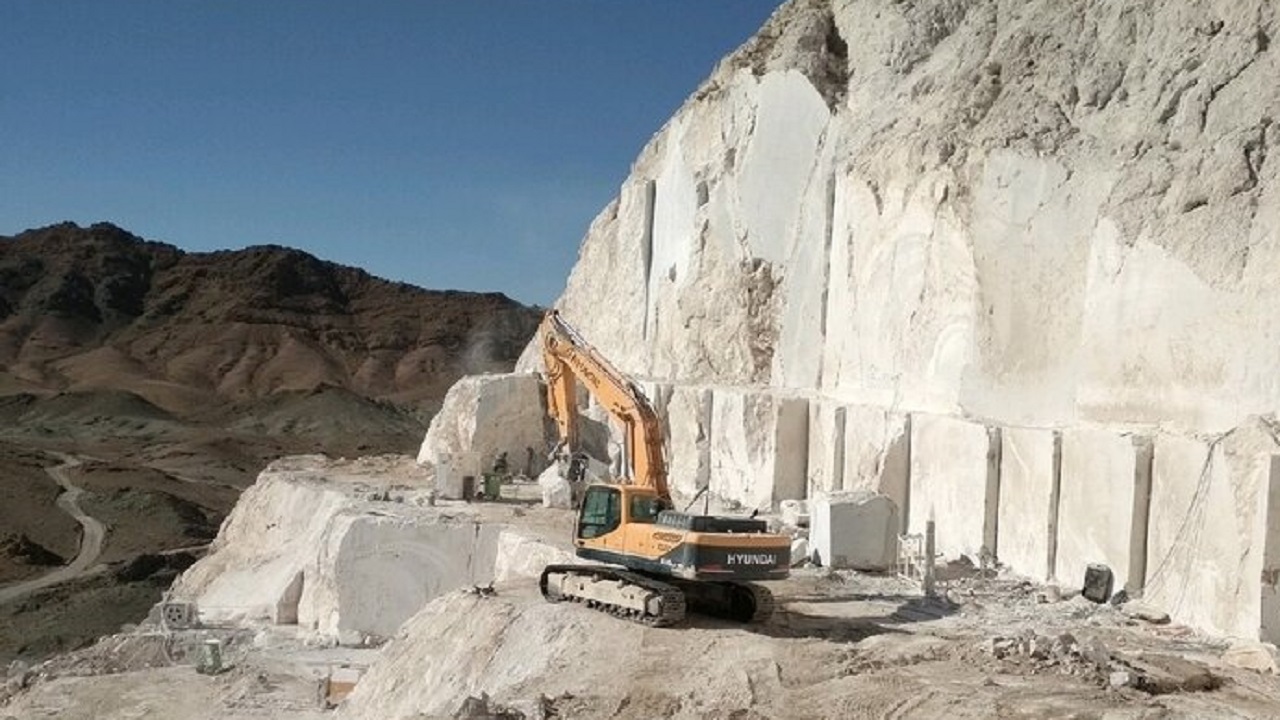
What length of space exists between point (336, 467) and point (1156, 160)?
82.8 ft

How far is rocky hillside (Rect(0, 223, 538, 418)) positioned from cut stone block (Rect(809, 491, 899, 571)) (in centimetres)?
7653

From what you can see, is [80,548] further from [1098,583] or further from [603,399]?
[1098,583]

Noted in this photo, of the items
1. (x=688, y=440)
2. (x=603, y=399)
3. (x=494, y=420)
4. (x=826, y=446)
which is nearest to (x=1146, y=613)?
(x=826, y=446)

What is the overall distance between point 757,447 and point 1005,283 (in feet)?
26.8

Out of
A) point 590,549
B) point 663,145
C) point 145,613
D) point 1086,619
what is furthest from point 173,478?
point 1086,619

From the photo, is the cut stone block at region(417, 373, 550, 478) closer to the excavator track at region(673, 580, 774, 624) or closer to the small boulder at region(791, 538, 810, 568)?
the small boulder at region(791, 538, 810, 568)

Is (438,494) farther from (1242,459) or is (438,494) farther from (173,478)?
(173,478)

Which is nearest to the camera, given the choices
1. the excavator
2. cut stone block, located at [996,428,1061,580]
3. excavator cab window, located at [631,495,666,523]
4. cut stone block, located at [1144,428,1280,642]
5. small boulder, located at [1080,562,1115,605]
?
cut stone block, located at [1144,428,1280,642]

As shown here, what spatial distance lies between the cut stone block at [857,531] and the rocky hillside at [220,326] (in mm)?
76529

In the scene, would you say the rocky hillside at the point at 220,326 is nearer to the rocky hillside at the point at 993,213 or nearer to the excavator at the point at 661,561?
the rocky hillside at the point at 993,213

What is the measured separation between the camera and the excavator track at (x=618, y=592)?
1485 centimetres

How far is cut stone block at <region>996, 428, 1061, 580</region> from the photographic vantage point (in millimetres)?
17156

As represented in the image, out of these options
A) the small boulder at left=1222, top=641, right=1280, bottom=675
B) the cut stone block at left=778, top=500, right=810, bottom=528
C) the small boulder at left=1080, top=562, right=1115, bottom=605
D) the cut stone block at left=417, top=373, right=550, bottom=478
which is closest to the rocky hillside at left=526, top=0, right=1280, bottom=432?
the small boulder at left=1080, top=562, right=1115, bottom=605

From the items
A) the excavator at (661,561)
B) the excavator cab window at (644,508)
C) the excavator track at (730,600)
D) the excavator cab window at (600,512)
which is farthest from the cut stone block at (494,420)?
the excavator track at (730,600)
